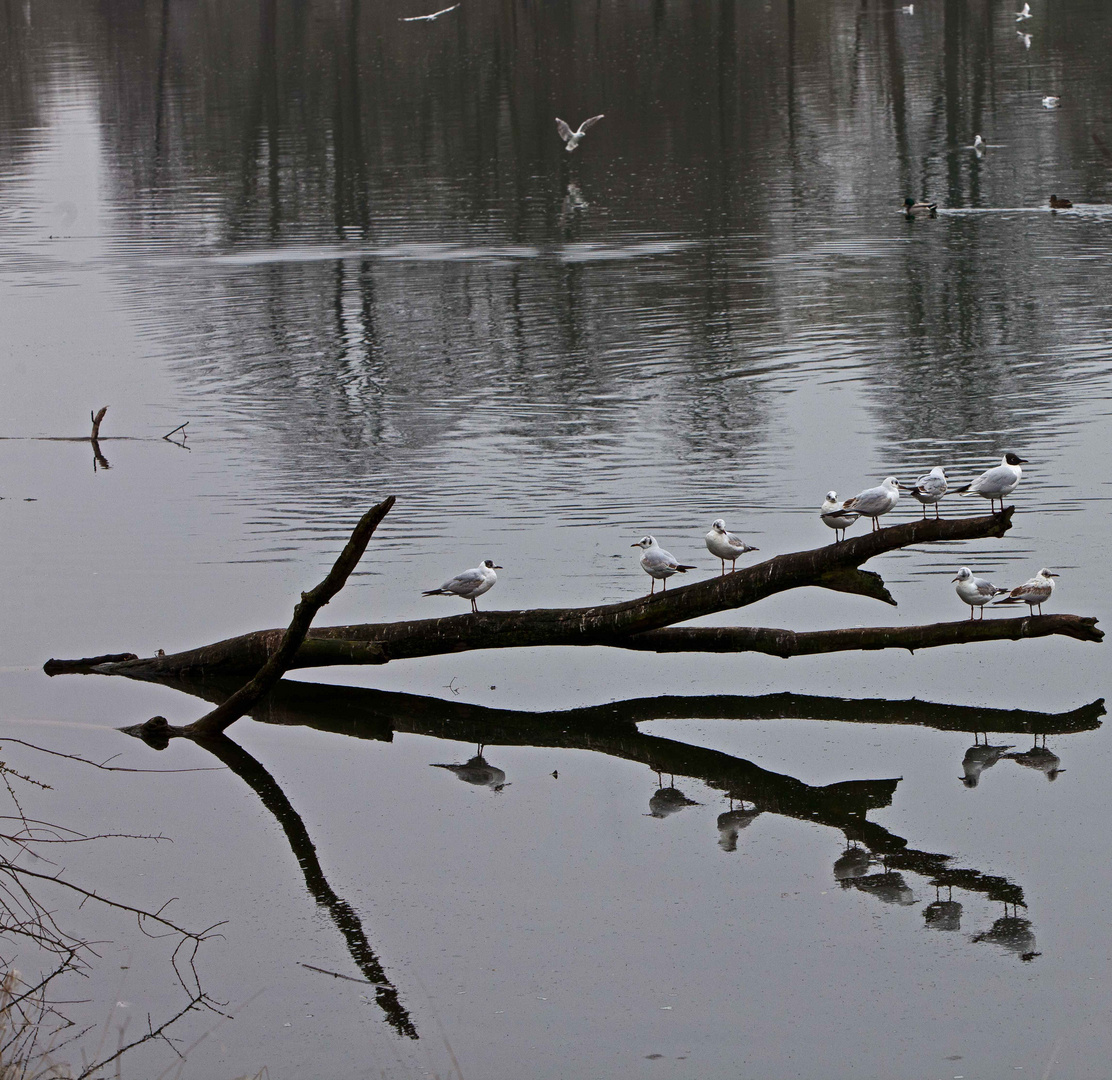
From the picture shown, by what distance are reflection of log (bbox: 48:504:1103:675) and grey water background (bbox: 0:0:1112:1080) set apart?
23.1 inches

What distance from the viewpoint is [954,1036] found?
8797 millimetres

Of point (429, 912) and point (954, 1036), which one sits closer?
point (954, 1036)

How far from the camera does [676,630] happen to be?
13641mm

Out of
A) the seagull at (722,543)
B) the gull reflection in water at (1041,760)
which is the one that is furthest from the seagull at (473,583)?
the gull reflection in water at (1041,760)

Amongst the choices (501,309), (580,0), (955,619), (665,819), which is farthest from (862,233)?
(580,0)

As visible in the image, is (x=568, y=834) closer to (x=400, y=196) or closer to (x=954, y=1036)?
(x=954, y=1036)

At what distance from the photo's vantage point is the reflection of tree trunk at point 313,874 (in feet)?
31.1

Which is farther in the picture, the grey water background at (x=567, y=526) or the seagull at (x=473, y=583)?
the seagull at (x=473, y=583)

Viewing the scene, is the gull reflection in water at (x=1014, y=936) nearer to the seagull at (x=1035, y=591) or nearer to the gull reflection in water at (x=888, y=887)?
the gull reflection in water at (x=888, y=887)

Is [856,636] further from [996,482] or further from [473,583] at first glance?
[473,583]

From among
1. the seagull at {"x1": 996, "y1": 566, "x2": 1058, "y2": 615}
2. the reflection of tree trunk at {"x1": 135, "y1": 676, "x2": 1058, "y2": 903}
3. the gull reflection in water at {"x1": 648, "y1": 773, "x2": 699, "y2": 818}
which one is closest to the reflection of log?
the reflection of tree trunk at {"x1": 135, "y1": 676, "x2": 1058, "y2": 903}

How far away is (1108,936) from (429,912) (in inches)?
159

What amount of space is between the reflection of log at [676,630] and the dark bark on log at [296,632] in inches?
6.7

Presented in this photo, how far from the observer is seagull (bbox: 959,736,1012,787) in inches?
475
